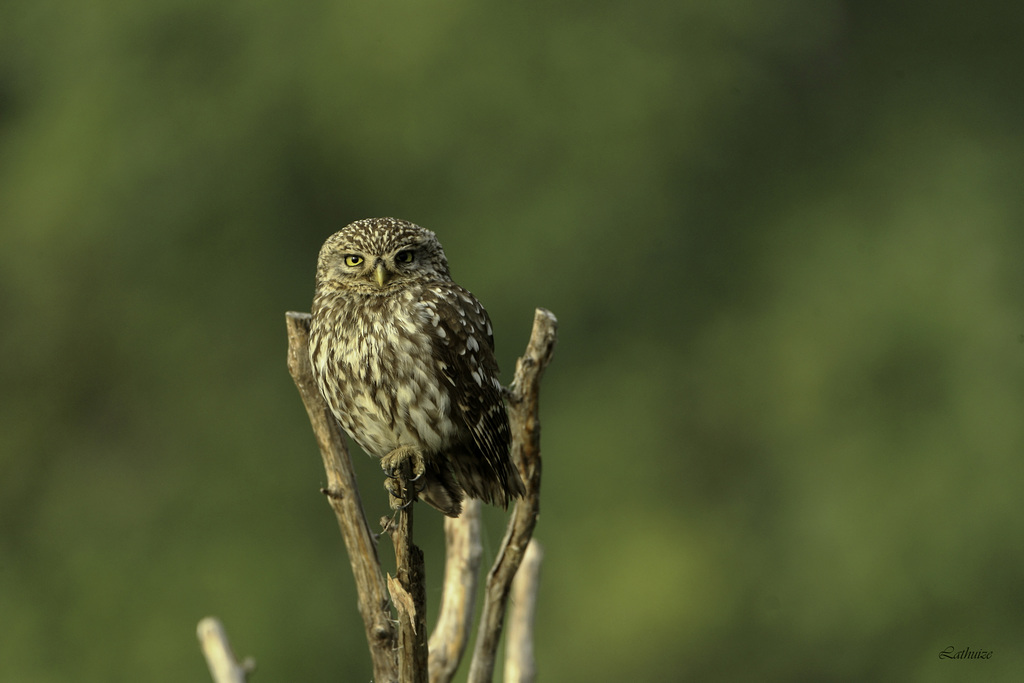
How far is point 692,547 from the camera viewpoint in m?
8.45

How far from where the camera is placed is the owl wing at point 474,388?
2.38m

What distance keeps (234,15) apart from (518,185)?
2503mm

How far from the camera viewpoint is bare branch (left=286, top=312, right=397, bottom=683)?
2.47 metres

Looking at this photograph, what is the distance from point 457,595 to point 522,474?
1.70ft

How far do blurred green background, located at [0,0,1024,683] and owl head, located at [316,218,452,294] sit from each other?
4.78 m

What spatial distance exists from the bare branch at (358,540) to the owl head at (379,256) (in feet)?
0.50

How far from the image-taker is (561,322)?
27.2 feet

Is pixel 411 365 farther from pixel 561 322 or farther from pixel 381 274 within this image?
pixel 561 322

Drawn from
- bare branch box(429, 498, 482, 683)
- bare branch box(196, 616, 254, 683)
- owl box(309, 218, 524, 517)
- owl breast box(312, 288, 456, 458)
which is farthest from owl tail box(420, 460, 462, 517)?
bare branch box(196, 616, 254, 683)

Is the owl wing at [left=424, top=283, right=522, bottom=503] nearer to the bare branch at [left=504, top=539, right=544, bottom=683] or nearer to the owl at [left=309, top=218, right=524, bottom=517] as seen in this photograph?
the owl at [left=309, top=218, right=524, bottom=517]

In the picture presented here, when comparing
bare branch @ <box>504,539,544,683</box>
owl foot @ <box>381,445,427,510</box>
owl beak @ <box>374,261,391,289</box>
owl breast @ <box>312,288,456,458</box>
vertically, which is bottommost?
bare branch @ <box>504,539,544,683</box>

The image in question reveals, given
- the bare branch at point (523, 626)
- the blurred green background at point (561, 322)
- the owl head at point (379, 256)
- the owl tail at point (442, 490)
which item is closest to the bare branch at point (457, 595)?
the bare branch at point (523, 626)

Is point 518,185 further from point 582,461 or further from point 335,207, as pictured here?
point 582,461

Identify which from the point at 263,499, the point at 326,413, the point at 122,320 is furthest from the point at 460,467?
the point at 122,320
